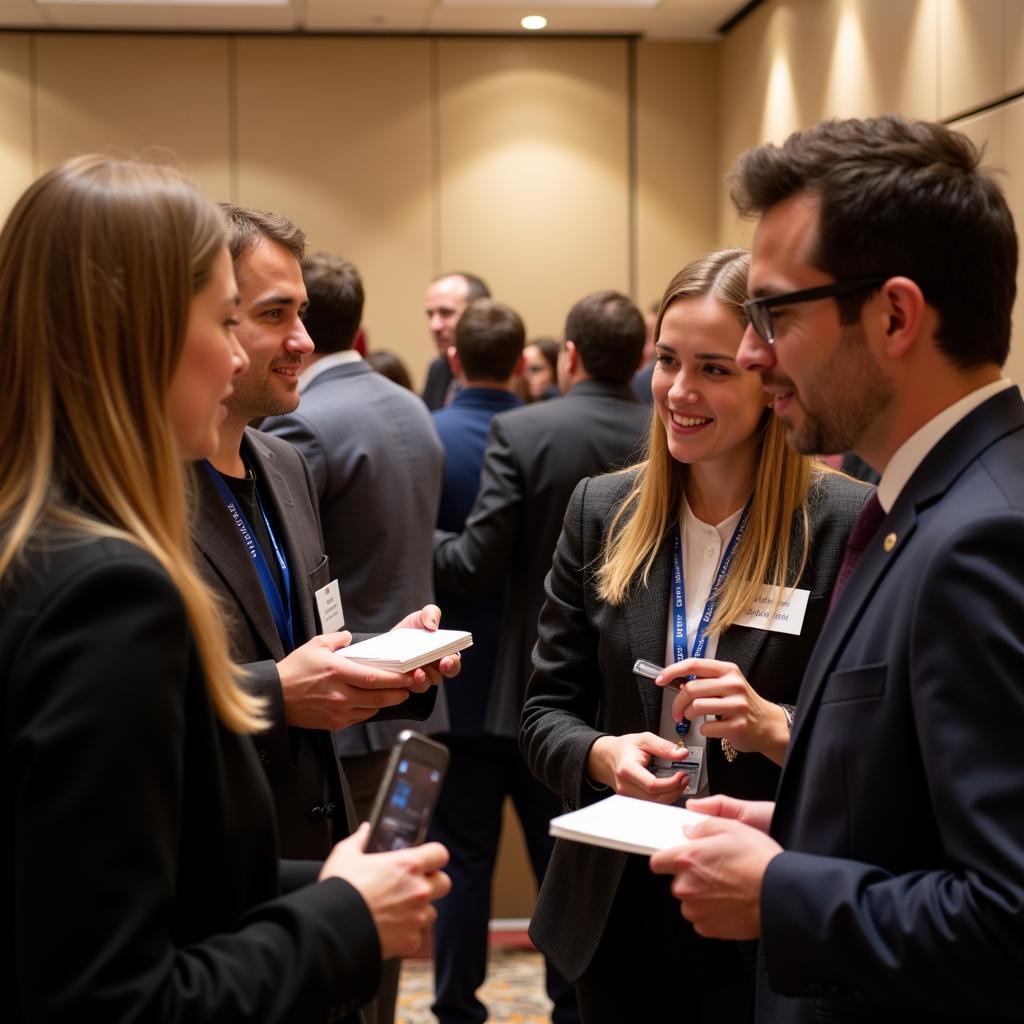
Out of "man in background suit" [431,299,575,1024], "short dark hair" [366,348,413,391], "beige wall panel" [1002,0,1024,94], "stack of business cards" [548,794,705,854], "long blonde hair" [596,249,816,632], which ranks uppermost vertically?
"beige wall panel" [1002,0,1024,94]

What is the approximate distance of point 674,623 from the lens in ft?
6.59

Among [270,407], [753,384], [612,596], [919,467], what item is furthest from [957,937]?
[270,407]

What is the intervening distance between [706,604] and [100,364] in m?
1.11

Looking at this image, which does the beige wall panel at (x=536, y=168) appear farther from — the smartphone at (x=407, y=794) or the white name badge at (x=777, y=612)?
the smartphone at (x=407, y=794)

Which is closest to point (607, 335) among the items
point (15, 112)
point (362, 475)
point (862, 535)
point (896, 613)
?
point (362, 475)

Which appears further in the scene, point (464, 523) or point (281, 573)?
point (464, 523)

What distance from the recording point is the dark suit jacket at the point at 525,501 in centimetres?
358

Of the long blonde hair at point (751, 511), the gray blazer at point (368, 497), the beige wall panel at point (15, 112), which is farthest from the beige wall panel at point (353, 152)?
the long blonde hair at point (751, 511)

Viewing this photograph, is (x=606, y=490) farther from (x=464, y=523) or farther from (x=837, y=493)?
(x=464, y=523)

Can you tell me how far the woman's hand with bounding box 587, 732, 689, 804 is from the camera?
1.76 metres

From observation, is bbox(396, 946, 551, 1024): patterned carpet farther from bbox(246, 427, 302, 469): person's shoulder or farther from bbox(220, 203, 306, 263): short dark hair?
bbox(220, 203, 306, 263): short dark hair

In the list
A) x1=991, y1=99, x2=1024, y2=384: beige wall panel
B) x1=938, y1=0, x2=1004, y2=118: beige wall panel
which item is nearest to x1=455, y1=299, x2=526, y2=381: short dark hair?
x1=991, y1=99, x2=1024, y2=384: beige wall panel

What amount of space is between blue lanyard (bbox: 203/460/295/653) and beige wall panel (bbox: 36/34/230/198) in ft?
18.6

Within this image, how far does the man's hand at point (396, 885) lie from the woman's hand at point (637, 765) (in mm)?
513
